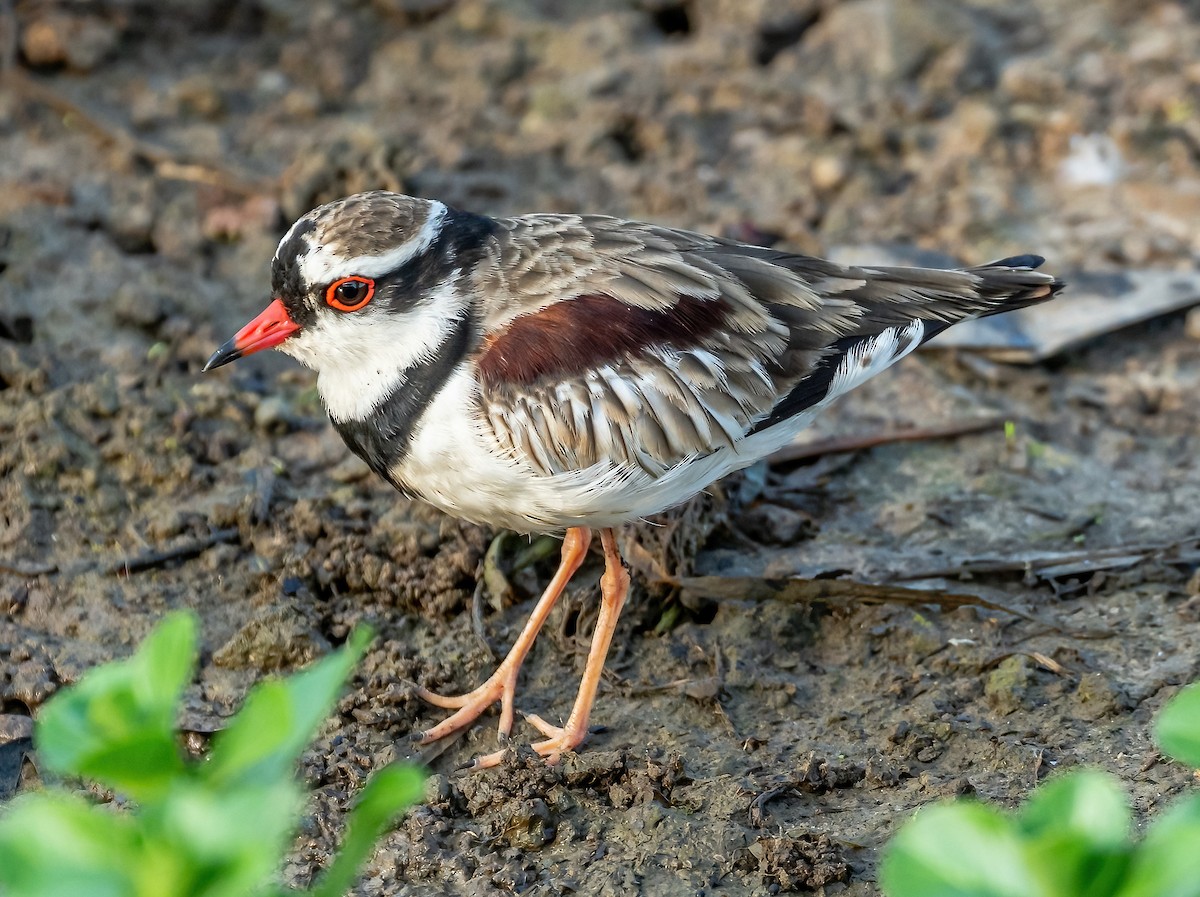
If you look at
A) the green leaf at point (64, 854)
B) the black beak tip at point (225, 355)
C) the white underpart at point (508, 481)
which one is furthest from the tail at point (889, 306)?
the green leaf at point (64, 854)

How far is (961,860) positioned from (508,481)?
2.38 m

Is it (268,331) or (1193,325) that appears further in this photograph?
(1193,325)

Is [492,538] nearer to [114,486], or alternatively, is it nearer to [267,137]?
[114,486]

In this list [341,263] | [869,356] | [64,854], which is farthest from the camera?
[869,356]

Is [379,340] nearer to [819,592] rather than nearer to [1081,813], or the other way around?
[819,592]

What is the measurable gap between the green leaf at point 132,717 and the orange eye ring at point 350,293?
2.23 m

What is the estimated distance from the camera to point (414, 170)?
7.43 metres

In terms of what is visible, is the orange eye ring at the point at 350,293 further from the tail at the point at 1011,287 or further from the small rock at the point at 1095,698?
the small rock at the point at 1095,698

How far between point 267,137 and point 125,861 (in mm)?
6110

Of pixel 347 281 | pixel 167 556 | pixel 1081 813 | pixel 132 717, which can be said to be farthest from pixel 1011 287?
pixel 132 717

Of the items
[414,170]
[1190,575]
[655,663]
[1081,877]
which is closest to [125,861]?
[1081,877]

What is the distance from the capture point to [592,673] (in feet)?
16.2

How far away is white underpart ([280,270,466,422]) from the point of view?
4703 mm

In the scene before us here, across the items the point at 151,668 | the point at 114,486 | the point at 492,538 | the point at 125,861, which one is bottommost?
the point at 492,538
